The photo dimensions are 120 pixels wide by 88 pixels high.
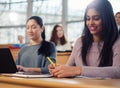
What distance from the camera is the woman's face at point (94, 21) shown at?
1.72 meters

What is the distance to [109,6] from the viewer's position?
1.79m

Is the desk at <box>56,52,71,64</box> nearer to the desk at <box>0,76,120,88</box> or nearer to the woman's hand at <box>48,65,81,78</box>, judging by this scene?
the woman's hand at <box>48,65,81,78</box>

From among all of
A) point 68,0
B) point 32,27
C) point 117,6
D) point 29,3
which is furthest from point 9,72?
point 29,3

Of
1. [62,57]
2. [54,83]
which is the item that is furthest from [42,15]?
[54,83]

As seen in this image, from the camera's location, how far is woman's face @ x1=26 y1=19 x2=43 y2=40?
8.37 ft

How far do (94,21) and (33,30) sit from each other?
961 mm

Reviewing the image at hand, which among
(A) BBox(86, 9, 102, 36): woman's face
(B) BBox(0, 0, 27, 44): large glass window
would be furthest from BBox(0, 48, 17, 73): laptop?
(B) BBox(0, 0, 27, 44): large glass window

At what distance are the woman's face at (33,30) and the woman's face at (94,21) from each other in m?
0.91

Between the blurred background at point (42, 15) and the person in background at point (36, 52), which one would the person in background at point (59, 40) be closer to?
the blurred background at point (42, 15)

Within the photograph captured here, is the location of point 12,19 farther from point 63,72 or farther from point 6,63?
point 63,72

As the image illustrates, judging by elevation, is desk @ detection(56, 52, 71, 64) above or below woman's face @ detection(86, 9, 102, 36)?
below

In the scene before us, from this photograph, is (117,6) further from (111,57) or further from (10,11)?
(111,57)

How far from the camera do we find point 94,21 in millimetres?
1723

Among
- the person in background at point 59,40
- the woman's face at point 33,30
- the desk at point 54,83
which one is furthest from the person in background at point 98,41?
the person in background at point 59,40
